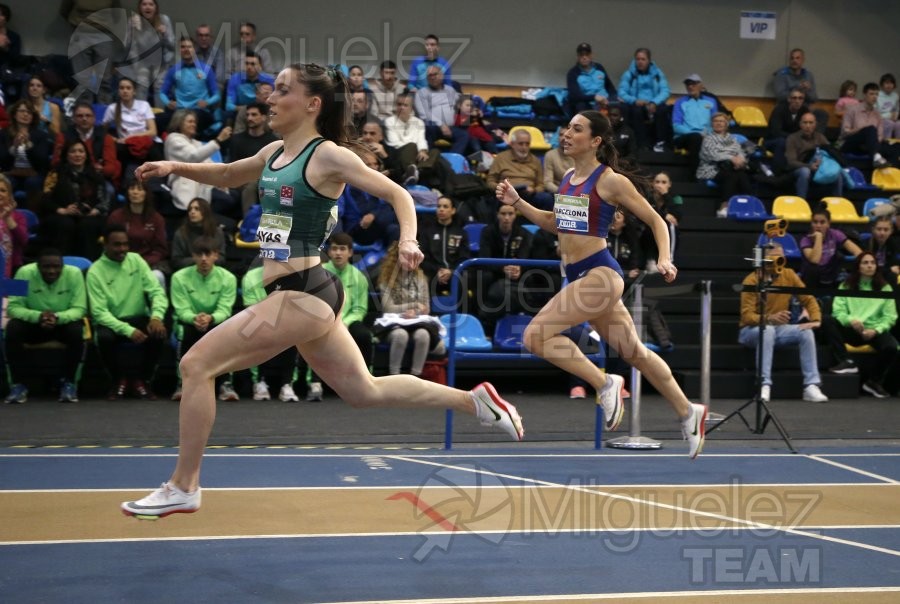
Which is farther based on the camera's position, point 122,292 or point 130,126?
point 130,126

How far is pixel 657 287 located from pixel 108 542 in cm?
582

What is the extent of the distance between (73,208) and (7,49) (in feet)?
9.56

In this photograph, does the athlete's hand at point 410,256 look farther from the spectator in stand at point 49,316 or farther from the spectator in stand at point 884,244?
the spectator in stand at point 884,244

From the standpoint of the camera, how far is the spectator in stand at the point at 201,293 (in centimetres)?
921

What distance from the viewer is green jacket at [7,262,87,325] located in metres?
9.08

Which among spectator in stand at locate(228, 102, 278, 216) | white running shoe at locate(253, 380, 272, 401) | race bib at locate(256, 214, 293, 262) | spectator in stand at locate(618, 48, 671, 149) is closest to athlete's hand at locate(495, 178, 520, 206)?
race bib at locate(256, 214, 293, 262)

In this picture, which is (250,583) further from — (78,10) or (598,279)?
(78,10)

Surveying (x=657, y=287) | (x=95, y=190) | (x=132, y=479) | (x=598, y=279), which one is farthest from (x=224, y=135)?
(x=598, y=279)

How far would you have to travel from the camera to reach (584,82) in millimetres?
13844

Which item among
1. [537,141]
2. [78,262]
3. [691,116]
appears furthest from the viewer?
[691,116]

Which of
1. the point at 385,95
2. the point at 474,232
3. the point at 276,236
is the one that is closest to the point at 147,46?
the point at 385,95

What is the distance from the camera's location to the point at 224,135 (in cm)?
1083

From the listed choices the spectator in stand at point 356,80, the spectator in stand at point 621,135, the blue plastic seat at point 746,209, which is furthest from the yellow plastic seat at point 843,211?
the spectator in stand at point 356,80

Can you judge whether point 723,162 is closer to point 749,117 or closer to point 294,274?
point 749,117
